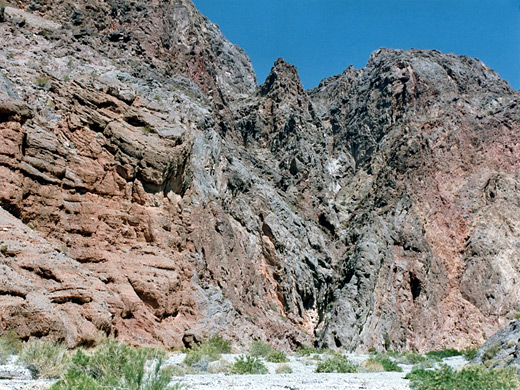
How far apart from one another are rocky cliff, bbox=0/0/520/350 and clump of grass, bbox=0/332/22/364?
1.50ft

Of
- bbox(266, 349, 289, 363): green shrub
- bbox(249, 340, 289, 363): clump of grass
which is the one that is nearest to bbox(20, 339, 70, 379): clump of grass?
bbox(266, 349, 289, 363): green shrub

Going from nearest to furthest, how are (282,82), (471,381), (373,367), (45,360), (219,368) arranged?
(45,360) → (471,381) → (219,368) → (373,367) → (282,82)

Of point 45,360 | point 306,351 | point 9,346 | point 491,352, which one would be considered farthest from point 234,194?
point 45,360

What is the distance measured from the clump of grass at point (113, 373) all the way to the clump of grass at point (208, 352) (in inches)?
175

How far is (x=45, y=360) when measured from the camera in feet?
27.9

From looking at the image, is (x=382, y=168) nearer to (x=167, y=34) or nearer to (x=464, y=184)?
(x=464, y=184)

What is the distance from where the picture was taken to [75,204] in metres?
17.8

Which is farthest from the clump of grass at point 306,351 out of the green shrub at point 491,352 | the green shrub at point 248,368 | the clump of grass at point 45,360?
the clump of grass at point 45,360

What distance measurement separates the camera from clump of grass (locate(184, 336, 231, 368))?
1262 centimetres

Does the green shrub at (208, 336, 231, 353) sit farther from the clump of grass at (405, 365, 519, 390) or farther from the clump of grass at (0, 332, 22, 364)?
the clump of grass at (405, 365, 519, 390)

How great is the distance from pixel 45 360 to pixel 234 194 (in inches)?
871

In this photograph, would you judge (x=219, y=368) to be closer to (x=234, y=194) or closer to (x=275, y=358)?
(x=275, y=358)

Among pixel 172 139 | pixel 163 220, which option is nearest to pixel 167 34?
pixel 172 139

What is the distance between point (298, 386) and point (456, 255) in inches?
1361
